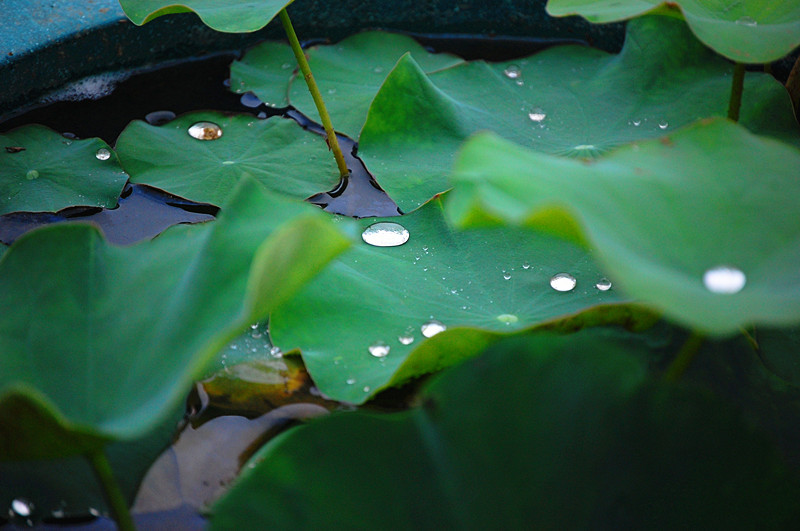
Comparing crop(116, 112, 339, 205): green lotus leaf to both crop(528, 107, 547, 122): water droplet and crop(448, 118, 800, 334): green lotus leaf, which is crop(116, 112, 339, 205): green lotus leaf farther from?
crop(448, 118, 800, 334): green lotus leaf

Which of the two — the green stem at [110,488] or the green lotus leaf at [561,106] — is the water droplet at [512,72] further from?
the green stem at [110,488]

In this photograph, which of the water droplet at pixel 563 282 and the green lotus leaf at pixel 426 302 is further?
the water droplet at pixel 563 282

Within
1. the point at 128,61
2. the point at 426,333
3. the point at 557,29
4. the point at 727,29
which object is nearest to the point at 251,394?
the point at 426,333

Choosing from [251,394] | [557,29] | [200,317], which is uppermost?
[200,317]

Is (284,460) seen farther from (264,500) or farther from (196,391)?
(196,391)

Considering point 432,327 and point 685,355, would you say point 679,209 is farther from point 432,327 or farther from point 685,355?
point 432,327

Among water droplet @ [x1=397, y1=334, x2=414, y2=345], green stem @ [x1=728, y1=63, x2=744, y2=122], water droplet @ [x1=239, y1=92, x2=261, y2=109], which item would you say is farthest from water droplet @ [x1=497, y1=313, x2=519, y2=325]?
water droplet @ [x1=239, y1=92, x2=261, y2=109]

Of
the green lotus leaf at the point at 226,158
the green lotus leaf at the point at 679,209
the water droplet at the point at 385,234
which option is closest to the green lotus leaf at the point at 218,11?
the green lotus leaf at the point at 226,158
